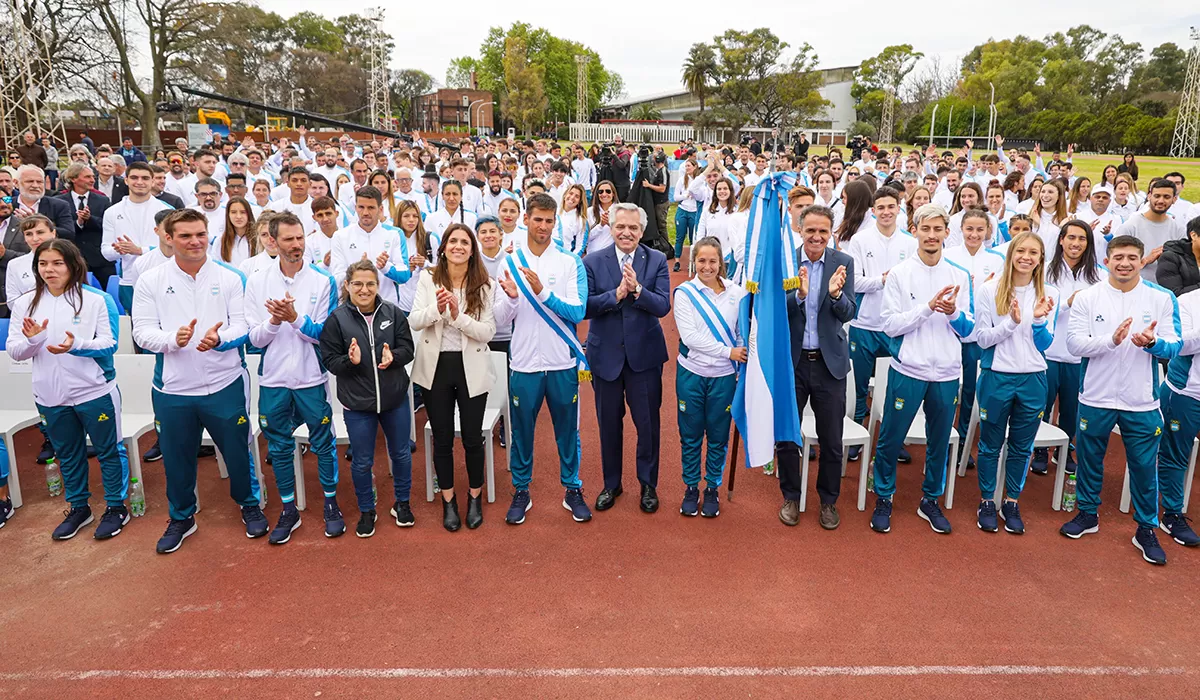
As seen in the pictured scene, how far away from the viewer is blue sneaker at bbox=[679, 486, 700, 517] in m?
5.53

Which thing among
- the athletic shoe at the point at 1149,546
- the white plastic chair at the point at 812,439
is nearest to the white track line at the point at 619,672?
the athletic shoe at the point at 1149,546

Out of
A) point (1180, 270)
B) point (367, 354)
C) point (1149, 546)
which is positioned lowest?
point (1149, 546)

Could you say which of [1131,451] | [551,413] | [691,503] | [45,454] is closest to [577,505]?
[551,413]

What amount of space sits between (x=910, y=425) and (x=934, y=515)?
65 centimetres

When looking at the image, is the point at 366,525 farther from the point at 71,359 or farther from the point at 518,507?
the point at 71,359

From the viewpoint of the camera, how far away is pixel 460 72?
11112 cm

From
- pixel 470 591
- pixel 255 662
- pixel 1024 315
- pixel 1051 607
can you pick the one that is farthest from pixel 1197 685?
pixel 255 662

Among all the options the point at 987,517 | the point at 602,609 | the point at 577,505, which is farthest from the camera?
the point at 577,505

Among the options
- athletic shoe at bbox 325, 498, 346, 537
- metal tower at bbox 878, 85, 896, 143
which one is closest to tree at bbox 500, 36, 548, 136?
metal tower at bbox 878, 85, 896, 143

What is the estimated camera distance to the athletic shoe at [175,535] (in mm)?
5027

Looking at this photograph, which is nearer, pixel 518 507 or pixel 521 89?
pixel 518 507

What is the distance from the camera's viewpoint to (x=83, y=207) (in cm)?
894

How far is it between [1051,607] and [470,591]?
131 inches

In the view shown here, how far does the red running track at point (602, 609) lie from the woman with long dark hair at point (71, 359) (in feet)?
1.79
